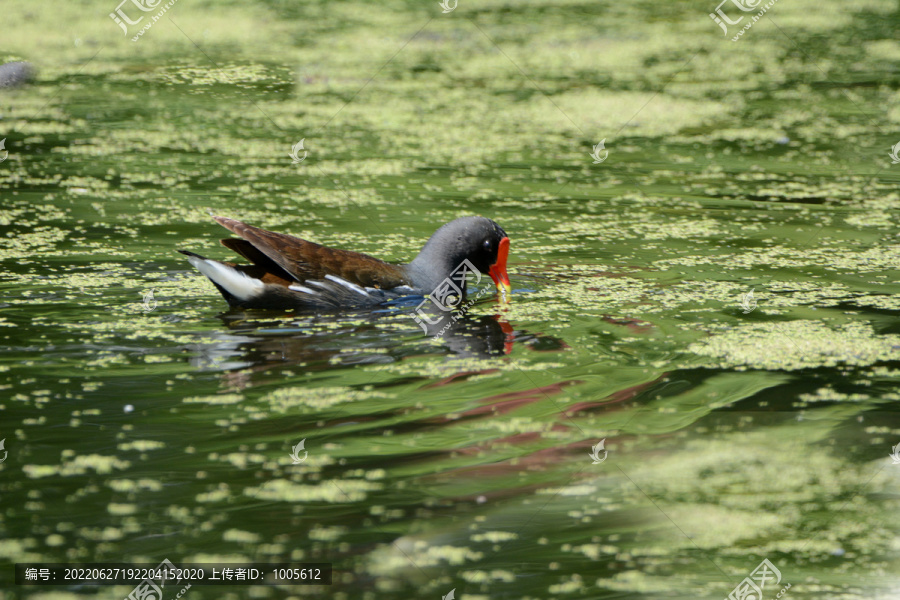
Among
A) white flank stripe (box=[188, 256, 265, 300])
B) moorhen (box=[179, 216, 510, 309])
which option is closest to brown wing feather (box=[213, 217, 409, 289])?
moorhen (box=[179, 216, 510, 309])

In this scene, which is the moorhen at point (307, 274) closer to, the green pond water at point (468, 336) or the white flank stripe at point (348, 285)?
the white flank stripe at point (348, 285)

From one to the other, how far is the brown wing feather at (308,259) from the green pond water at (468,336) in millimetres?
169

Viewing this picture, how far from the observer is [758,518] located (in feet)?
Result: 10.4

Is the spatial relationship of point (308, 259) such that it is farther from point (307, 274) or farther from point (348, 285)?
point (348, 285)

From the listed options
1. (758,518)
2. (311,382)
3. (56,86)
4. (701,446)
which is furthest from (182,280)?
(56,86)

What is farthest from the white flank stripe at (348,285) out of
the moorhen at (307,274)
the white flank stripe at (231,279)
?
the white flank stripe at (231,279)

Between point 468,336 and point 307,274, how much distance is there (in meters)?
0.72

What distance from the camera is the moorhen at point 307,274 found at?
179 inches

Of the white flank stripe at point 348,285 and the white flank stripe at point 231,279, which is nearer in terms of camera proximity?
the white flank stripe at point 231,279

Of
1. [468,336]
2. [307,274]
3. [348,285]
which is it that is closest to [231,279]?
[307,274]

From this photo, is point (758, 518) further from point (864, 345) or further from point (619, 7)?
point (619, 7)

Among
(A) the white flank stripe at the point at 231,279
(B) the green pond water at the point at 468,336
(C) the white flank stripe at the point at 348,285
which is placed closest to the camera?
(B) the green pond water at the point at 468,336

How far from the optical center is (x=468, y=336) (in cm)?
452

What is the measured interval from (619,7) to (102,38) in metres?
5.47
